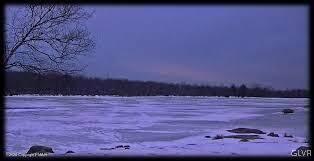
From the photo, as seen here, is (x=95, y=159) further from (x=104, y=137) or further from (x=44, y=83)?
(x=104, y=137)

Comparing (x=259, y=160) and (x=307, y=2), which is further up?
(x=307, y=2)

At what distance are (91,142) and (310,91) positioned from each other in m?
9.66

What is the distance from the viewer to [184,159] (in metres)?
7.67

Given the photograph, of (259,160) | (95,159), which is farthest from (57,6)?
(259,160)

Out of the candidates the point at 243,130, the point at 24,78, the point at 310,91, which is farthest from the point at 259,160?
the point at 243,130

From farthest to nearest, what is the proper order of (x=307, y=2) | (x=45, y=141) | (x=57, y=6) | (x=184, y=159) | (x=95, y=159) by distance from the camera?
(x=45, y=141), (x=57, y=6), (x=184, y=159), (x=95, y=159), (x=307, y=2)

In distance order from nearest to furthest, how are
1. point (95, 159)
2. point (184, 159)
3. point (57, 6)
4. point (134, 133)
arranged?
point (95, 159) → point (184, 159) → point (57, 6) → point (134, 133)

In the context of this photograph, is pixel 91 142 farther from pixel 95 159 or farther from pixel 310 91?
pixel 310 91

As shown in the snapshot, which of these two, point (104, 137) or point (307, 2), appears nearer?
point (307, 2)

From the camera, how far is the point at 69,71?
12625 millimetres

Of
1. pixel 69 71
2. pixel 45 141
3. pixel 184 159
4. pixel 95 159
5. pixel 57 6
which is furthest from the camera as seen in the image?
pixel 45 141

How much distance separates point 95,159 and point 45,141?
6.90 meters

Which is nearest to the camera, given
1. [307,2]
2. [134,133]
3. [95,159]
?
[307,2]

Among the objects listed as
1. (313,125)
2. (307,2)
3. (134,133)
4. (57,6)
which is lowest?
(134,133)
